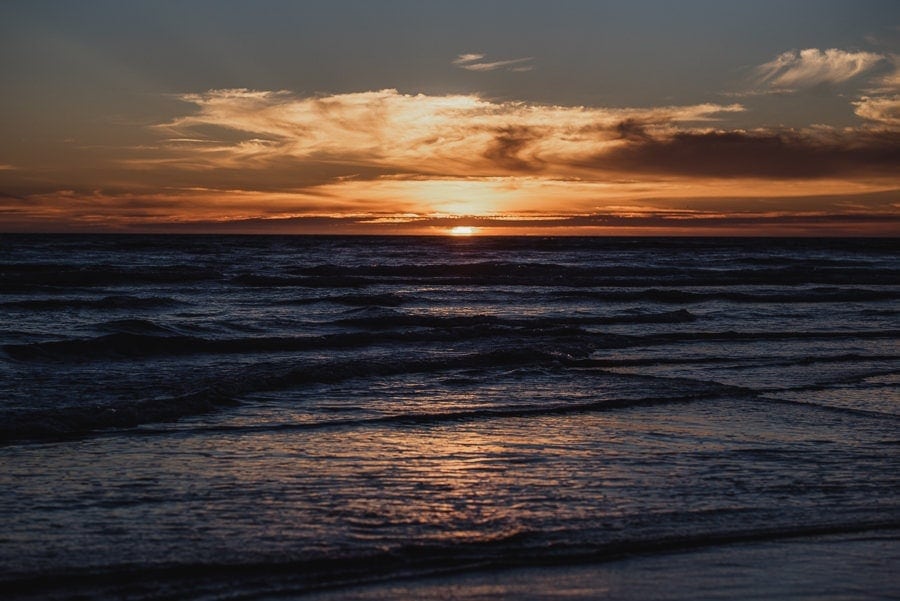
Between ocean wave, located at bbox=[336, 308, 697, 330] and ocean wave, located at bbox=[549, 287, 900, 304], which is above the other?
ocean wave, located at bbox=[336, 308, 697, 330]

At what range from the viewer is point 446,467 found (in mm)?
6594

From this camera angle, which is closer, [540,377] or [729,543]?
[729,543]

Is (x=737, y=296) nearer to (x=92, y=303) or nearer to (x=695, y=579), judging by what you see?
(x=92, y=303)

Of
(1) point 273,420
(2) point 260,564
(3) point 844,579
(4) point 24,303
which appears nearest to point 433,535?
(2) point 260,564

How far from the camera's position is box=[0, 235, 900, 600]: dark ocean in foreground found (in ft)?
14.9

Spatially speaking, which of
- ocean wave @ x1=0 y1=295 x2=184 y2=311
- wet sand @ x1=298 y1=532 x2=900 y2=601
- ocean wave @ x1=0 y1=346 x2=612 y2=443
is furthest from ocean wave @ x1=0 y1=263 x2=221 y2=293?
wet sand @ x1=298 y1=532 x2=900 y2=601

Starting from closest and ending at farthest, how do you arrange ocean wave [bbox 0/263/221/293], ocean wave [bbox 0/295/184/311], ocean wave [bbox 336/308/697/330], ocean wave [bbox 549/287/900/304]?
ocean wave [bbox 336/308/697/330]
ocean wave [bbox 0/295/184/311]
ocean wave [bbox 549/287/900/304]
ocean wave [bbox 0/263/221/293]

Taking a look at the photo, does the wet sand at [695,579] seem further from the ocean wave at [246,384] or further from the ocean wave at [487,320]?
the ocean wave at [487,320]

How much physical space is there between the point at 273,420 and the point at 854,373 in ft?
26.2

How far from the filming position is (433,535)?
5059mm

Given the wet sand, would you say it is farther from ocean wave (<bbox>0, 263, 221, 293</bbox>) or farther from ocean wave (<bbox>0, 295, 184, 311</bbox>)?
ocean wave (<bbox>0, 263, 221, 293</bbox>)

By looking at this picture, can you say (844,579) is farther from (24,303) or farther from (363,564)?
(24,303)

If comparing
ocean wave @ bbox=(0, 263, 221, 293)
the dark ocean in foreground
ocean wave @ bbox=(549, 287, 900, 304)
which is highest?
the dark ocean in foreground

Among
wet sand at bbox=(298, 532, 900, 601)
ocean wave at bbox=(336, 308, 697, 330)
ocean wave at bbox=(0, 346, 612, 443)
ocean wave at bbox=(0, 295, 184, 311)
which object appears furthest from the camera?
ocean wave at bbox=(0, 295, 184, 311)
